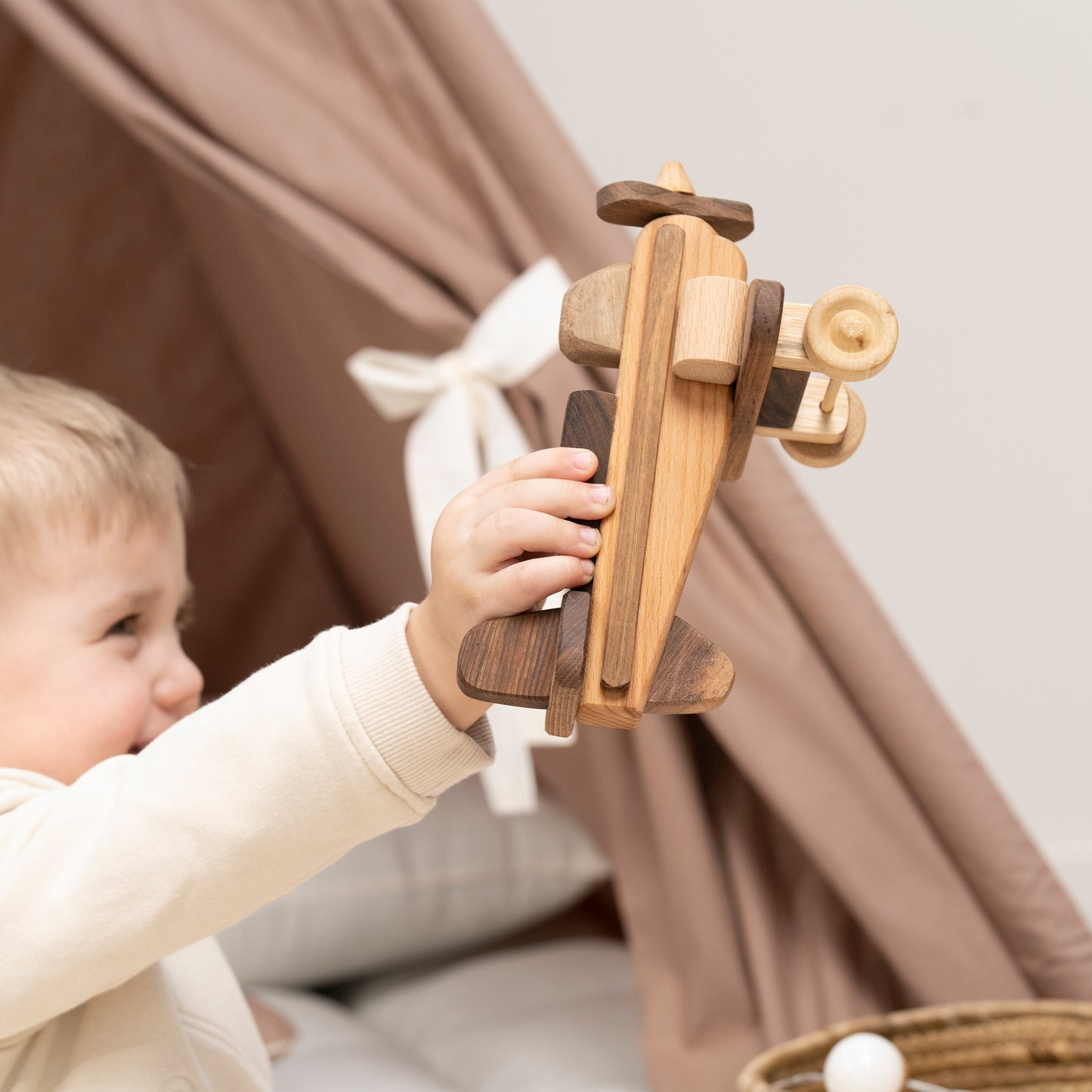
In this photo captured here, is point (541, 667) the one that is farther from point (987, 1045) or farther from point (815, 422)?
point (987, 1045)

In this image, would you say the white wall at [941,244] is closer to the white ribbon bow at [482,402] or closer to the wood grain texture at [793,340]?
the white ribbon bow at [482,402]

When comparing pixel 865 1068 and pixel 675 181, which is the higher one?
pixel 675 181

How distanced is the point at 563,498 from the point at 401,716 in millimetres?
133

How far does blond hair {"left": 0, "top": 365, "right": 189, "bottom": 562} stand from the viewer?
2.04 ft

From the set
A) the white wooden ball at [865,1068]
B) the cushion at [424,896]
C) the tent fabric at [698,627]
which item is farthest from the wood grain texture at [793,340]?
the cushion at [424,896]

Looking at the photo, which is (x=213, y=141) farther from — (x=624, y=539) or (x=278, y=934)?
(x=278, y=934)

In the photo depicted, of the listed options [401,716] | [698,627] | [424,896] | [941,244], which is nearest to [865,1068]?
[698,627]

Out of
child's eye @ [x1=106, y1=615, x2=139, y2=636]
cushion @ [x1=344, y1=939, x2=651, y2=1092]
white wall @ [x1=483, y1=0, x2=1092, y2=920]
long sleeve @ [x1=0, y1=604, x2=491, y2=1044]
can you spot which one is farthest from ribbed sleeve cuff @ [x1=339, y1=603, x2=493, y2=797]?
white wall @ [x1=483, y1=0, x2=1092, y2=920]

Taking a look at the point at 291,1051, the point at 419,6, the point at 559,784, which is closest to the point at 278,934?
the point at 291,1051

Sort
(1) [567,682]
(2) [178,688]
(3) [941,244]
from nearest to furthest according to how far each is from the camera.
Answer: (1) [567,682] < (2) [178,688] < (3) [941,244]

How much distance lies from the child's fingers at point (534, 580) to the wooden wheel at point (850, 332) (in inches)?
4.8

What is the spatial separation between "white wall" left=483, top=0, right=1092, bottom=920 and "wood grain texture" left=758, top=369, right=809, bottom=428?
102 centimetres

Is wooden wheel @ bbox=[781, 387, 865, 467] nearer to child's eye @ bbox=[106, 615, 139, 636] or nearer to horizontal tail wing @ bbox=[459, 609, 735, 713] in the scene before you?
horizontal tail wing @ bbox=[459, 609, 735, 713]

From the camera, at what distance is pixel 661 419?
47 cm
